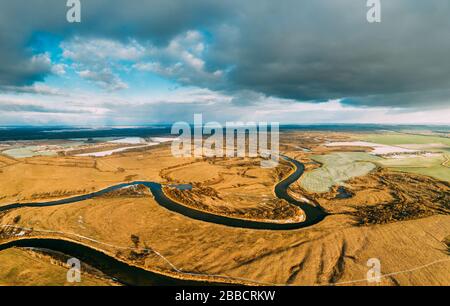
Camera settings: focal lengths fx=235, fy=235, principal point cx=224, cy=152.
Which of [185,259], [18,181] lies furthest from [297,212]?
[18,181]

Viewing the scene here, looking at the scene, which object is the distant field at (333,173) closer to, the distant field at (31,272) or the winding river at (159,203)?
the winding river at (159,203)

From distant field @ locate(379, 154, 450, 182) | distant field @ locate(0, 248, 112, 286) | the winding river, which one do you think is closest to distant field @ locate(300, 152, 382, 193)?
distant field @ locate(379, 154, 450, 182)

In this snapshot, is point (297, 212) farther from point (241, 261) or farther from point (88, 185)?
point (88, 185)

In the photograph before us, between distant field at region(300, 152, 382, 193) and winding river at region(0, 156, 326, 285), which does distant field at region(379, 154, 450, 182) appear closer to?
distant field at region(300, 152, 382, 193)

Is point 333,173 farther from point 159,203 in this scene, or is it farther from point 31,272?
point 31,272

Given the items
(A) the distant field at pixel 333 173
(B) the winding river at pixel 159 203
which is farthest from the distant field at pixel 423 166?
(B) the winding river at pixel 159 203

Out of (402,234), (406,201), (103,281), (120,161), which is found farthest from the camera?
(120,161)
